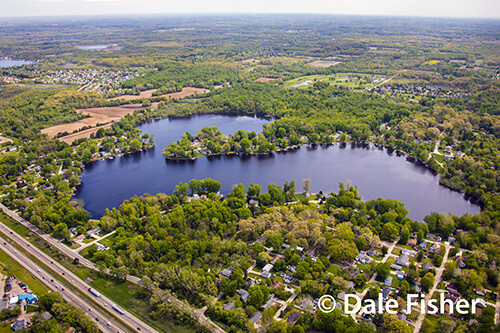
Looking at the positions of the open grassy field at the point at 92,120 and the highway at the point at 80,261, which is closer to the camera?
the highway at the point at 80,261

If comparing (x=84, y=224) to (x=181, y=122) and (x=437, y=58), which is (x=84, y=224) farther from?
(x=437, y=58)

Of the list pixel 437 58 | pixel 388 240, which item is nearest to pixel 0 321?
pixel 388 240

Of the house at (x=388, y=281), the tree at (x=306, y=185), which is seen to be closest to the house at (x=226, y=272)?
the house at (x=388, y=281)

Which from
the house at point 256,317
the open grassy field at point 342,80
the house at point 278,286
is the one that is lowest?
the house at point 256,317

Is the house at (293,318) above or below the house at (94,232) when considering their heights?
above

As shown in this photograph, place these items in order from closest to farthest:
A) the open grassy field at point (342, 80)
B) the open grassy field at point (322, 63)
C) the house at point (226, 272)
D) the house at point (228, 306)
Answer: the house at point (228, 306)
the house at point (226, 272)
the open grassy field at point (342, 80)
the open grassy field at point (322, 63)

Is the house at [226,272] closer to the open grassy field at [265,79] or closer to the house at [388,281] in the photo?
the house at [388,281]

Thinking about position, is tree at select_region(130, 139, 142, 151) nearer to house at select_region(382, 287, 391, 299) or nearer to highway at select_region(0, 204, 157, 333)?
highway at select_region(0, 204, 157, 333)

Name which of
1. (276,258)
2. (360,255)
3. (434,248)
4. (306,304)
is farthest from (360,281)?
(434,248)
